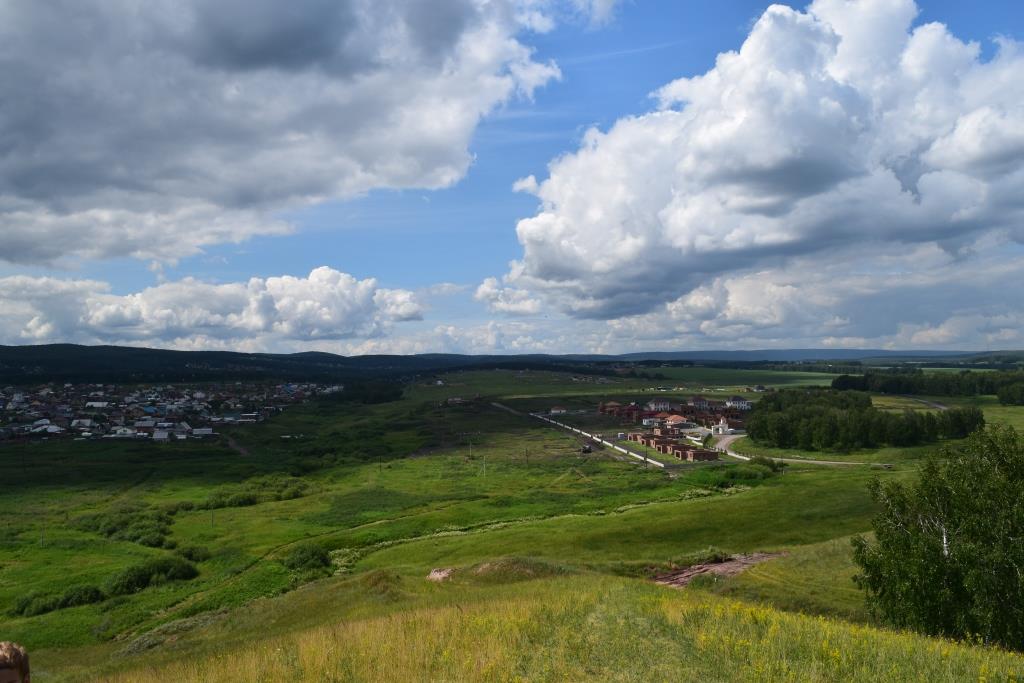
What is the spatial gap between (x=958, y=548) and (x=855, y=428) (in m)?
126

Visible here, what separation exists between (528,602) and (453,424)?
549 ft

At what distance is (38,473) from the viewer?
113m

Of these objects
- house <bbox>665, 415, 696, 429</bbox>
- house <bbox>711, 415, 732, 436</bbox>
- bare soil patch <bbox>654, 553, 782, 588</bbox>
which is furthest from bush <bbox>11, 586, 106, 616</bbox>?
house <bbox>711, 415, 732, 436</bbox>

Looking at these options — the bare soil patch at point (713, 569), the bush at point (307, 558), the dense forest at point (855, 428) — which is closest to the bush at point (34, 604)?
the bush at point (307, 558)

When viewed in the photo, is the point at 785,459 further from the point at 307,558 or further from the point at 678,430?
the point at 307,558

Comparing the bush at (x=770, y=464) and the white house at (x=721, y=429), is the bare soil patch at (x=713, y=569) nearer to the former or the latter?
the bush at (x=770, y=464)

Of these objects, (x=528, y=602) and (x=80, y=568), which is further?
(x=80, y=568)

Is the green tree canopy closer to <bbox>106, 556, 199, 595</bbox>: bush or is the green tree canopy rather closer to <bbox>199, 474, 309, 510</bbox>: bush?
<bbox>106, 556, 199, 595</bbox>: bush

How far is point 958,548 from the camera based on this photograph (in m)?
22.8

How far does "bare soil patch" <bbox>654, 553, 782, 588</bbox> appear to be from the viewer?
137 feet

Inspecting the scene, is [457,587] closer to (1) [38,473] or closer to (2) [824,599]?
(2) [824,599]

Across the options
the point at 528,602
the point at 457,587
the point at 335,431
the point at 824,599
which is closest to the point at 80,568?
the point at 457,587

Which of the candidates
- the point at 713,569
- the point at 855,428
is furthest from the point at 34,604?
the point at 855,428

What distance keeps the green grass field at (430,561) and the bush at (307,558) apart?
912 millimetres
